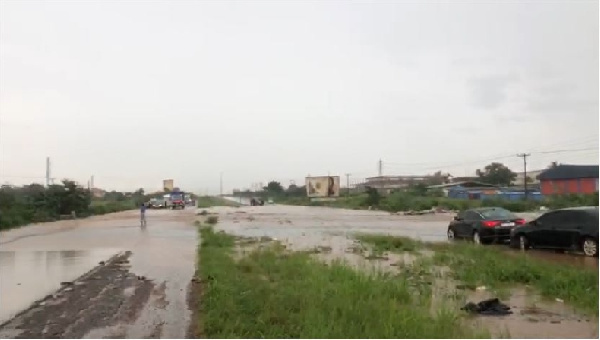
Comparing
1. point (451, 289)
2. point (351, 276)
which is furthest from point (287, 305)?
point (451, 289)

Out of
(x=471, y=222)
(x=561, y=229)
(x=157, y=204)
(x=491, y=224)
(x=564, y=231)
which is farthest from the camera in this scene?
(x=157, y=204)

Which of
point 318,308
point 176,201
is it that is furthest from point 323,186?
point 318,308

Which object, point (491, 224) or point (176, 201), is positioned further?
point (176, 201)

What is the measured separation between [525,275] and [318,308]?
5745 millimetres

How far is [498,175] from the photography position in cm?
10300

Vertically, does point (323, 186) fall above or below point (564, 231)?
above

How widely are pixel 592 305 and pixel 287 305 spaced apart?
485 centimetres

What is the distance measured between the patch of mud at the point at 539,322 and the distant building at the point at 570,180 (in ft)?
204

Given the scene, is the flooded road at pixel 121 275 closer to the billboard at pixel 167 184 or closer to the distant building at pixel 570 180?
the distant building at pixel 570 180

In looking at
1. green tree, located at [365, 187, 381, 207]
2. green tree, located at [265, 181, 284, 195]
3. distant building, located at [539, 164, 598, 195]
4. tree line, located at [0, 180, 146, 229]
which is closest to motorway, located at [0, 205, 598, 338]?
tree line, located at [0, 180, 146, 229]

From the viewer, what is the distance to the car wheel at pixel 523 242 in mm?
17750

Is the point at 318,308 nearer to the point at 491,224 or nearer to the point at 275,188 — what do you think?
the point at 491,224

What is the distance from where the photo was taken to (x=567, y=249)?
16.0m

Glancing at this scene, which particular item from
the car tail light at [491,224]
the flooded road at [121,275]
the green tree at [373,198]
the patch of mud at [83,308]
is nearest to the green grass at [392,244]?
the car tail light at [491,224]
